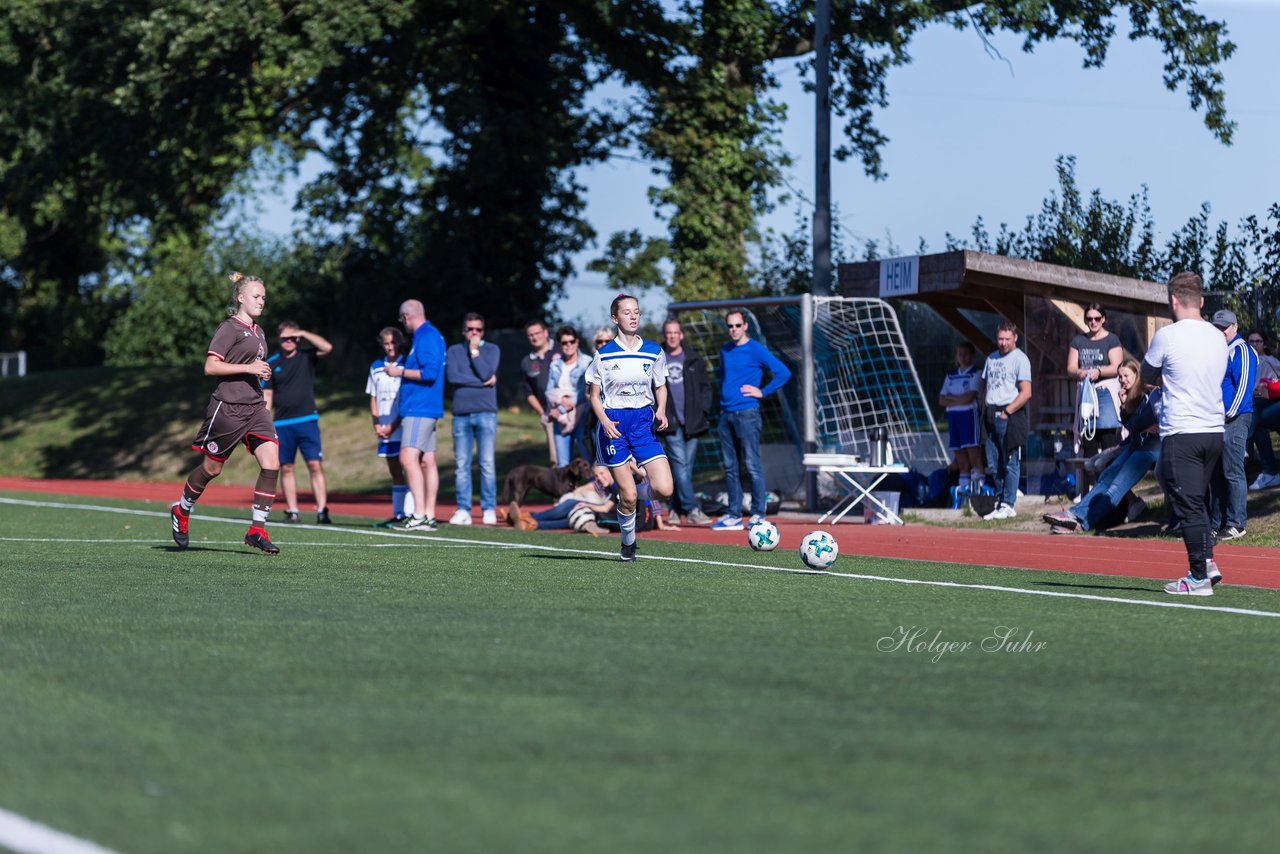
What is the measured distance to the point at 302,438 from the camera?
1698cm

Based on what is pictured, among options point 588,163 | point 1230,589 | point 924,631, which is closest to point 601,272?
point 588,163

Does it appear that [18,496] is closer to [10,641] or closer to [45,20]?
[45,20]

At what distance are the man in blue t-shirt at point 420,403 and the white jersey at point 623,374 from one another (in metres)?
3.73

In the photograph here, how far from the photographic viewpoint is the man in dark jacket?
1709 centimetres

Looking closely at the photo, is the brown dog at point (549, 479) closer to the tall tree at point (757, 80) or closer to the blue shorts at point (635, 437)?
the blue shorts at point (635, 437)

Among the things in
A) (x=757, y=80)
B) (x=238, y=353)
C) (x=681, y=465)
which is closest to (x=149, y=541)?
(x=238, y=353)

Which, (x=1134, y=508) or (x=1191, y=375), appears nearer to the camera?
(x=1191, y=375)

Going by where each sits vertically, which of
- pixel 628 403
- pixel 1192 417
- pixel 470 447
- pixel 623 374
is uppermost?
pixel 623 374

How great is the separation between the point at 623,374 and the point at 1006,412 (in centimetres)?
633

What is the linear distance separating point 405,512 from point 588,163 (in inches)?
619

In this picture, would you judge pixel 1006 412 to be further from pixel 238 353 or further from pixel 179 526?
pixel 179 526

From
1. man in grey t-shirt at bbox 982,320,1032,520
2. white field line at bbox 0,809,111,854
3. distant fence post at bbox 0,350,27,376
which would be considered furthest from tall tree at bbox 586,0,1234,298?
distant fence post at bbox 0,350,27,376

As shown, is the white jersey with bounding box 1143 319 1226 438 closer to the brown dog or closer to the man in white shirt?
the man in white shirt

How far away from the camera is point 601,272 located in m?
35.1
